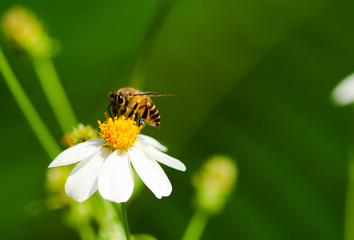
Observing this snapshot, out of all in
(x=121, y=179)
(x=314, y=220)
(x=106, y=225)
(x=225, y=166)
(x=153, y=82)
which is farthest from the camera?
(x=153, y=82)

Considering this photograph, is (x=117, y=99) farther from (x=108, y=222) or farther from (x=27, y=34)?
(x=27, y=34)

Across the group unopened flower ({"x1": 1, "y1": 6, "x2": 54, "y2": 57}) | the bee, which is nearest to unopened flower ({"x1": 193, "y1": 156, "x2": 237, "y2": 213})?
the bee

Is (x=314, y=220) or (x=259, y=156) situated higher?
(x=259, y=156)

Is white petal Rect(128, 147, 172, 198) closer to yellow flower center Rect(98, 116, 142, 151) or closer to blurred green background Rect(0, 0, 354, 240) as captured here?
yellow flower center Rect(98, 116, 142, 151)

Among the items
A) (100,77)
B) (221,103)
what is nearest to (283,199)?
(221,103)

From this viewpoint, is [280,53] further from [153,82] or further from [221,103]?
[153,82]

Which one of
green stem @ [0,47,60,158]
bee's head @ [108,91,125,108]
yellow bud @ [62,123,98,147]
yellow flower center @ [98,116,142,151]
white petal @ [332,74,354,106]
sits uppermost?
white petal @ [332,74,354,106]

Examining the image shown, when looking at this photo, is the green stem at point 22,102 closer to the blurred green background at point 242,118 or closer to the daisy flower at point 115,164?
the daisy flower at point 115,164
